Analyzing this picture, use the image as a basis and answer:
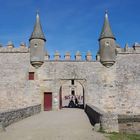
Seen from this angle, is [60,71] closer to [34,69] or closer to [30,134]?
[34,69]

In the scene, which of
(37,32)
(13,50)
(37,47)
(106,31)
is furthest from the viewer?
(106,31)

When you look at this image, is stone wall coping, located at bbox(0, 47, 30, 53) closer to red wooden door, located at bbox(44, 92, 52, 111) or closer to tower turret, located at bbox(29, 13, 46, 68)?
tower turret, located at bbox(29, 13, 46, 68)

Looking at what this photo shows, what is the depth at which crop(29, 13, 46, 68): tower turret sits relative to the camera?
69.9 feet

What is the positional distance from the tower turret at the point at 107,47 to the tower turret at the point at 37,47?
516cm

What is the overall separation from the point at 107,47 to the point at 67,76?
4328mm

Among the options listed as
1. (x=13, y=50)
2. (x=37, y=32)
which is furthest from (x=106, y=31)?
(x=13, y=50)

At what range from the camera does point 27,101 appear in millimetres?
21062

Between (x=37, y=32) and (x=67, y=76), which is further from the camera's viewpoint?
(x=37, y=32)

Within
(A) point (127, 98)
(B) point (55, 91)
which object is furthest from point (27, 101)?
(A) point (127, 98)

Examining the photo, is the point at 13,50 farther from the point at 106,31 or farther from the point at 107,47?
the point at 106,31

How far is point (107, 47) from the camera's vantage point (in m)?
21.7

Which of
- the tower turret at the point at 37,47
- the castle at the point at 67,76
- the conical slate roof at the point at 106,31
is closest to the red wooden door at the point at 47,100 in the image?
the castle at the point at 67,76

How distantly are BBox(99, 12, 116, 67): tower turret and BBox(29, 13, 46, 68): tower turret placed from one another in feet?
16.9

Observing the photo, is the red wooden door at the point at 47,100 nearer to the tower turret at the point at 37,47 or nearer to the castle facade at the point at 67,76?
the castle facade at the point at 67,76
